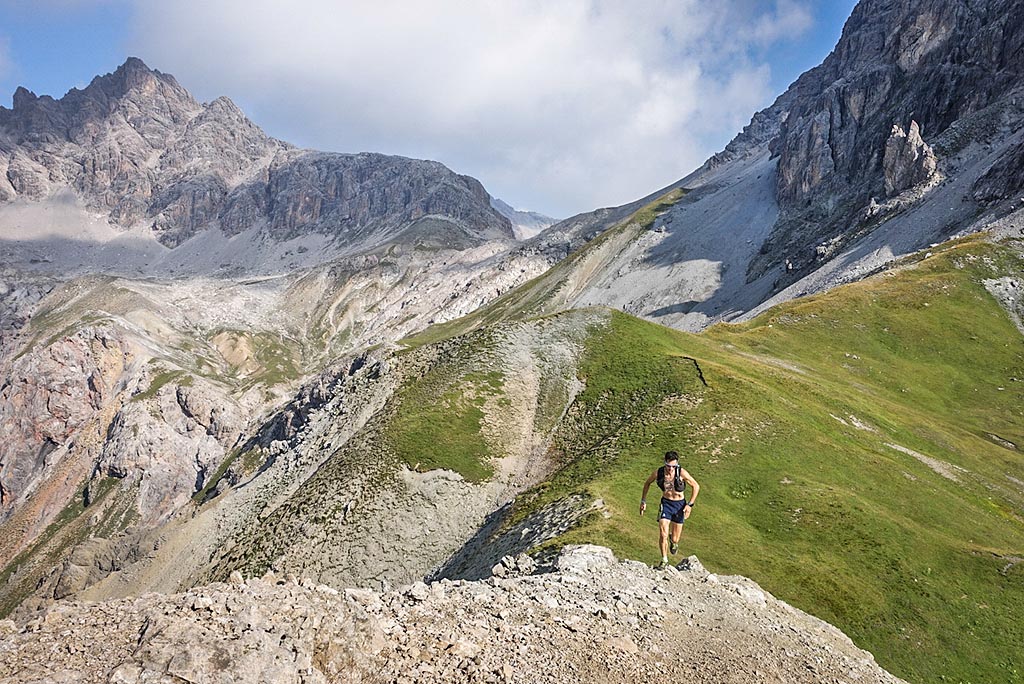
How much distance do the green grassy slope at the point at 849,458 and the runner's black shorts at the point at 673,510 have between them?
14.8ft

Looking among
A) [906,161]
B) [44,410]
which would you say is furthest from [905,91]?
[44,410]

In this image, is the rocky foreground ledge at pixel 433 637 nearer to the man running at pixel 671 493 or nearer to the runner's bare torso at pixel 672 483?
the man running at pixel 671 493

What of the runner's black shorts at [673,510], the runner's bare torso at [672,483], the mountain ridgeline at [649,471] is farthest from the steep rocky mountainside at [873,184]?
the runner's bare torso at [672,483]

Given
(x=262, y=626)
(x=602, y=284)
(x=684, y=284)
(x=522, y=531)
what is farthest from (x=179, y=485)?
(x=262, y=626)

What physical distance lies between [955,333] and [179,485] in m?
182

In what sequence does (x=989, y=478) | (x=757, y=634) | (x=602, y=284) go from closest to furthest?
(x=757, y=634), (x=989, y=478), (x=602, y=284)

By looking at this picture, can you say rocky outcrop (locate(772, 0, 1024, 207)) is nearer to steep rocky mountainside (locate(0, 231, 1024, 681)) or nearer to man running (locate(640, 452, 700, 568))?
steep rocky mountainside (locate(0, 231, 1024, 681))

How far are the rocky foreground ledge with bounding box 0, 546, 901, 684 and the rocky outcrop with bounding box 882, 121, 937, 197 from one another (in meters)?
143

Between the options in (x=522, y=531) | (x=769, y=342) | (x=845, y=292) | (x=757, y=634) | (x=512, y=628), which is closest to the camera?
(x=512, y=628)

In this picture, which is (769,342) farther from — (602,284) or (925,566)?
(602,284)

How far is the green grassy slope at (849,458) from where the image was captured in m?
25.1

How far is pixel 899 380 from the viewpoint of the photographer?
211ft

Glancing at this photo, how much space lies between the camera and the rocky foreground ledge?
1221 centimetres

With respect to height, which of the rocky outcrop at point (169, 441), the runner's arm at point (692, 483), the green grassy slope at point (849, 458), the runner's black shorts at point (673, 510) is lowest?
the green grassy slope at point (849, 458)
